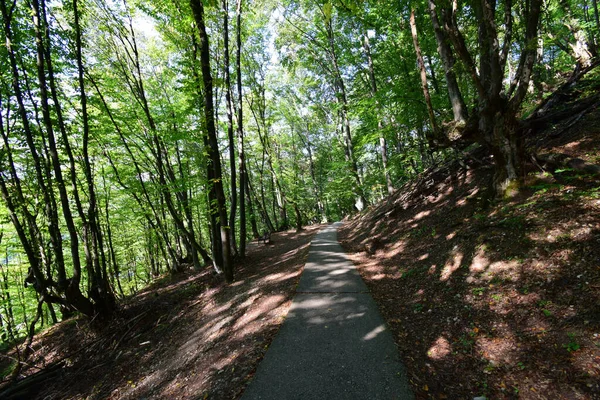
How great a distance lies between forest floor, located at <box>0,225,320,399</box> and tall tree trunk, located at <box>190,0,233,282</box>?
1.17m

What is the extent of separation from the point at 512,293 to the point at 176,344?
20.9 feet

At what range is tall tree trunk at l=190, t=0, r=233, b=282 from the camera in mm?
7003

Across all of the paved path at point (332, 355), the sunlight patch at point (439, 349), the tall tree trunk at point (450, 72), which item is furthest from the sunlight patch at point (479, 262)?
the tall tree trunk at point (450, 72)

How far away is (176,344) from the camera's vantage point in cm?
542

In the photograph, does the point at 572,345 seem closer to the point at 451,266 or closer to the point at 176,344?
the point at 451,266

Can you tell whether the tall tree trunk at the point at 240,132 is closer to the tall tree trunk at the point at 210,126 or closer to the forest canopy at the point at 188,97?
the forest canopy at the point at 188,97

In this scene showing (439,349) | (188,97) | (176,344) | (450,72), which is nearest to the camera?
(439,349)

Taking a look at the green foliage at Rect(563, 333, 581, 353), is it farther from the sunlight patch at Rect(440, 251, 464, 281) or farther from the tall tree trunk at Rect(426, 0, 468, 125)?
the tall tree trunk at Rect(426, 0, 468, 125)

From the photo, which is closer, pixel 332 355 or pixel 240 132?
pixel 332 355

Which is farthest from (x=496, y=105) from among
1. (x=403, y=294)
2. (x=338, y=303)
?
(x=338, y=303)

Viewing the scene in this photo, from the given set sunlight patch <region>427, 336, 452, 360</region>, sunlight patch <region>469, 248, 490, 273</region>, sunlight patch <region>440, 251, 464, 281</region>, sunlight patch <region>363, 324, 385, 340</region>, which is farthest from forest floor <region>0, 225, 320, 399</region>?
sunlight patch <region>469, 248, 490, 273</region>

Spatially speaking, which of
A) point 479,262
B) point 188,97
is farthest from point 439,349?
point 188,97

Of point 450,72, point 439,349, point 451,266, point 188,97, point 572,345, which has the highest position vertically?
point 188,97

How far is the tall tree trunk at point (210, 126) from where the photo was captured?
276 inches
